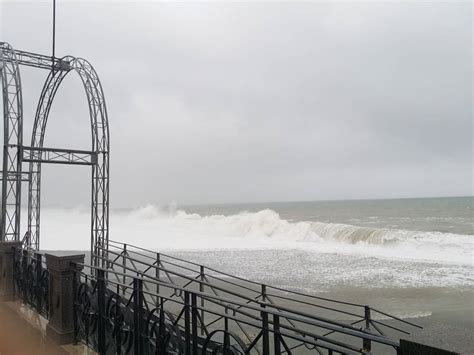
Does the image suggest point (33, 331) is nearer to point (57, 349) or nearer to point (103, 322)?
point (57, 349)

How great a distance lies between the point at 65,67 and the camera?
46.5 ft

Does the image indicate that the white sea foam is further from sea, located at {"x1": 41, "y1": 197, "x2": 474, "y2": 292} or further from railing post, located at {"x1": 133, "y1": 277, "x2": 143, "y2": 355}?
railing post, located at {"x1": 133, "y1": 277, "x2": 143, "y2": 355}

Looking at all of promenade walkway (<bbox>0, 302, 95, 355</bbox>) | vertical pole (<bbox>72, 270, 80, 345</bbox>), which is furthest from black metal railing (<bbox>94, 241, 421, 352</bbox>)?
promenade walkway (<bbox>0, 302, 95, 355</bbox>)

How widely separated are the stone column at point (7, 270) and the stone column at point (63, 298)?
95.7 inches

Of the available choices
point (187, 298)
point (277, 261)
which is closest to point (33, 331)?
point (187, 298)

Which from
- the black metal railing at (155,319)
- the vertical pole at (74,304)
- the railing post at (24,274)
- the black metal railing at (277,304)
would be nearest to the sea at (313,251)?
the black metal railing at (277,304)

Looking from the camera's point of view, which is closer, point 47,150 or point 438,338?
point 438,338

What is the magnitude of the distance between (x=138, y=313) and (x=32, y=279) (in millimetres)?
3265

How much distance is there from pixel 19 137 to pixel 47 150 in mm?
950

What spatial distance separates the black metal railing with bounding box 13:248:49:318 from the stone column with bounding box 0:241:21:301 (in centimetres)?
7

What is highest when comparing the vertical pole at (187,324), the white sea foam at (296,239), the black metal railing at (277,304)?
the vertical pole at (187,324)

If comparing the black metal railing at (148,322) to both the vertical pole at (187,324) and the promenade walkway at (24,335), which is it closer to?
the vertical pole at (187,324)

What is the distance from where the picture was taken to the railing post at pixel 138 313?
4137 millimetres

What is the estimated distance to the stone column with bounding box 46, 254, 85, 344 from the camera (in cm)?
505
